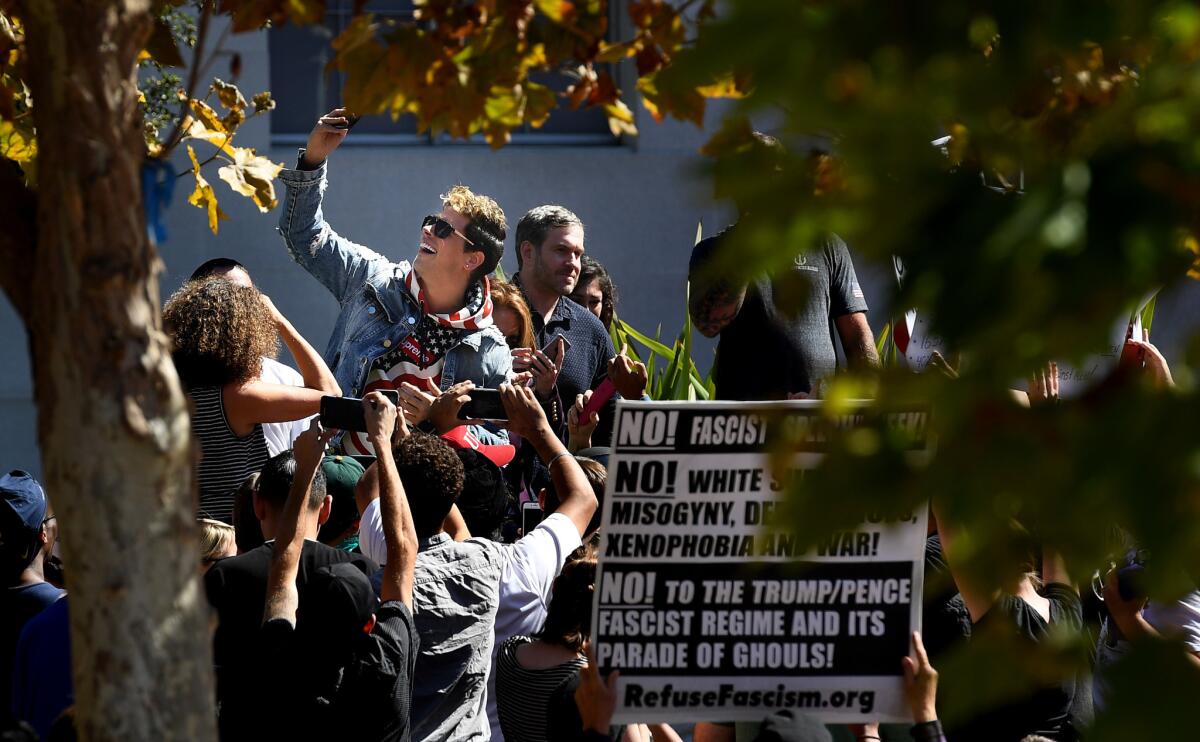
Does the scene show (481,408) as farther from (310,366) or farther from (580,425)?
(310,366)

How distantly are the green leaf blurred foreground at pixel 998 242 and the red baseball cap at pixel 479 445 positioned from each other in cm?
398

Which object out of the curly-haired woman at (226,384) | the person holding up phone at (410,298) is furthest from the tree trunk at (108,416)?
the person holding up phone at (410,298)

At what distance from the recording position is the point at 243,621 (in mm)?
3355

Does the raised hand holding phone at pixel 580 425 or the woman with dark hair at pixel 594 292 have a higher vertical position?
the woman with dark hair at pixel 594 292

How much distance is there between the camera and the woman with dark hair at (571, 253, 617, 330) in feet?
22.9

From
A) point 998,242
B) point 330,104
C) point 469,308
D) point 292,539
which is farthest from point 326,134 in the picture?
point 330,104

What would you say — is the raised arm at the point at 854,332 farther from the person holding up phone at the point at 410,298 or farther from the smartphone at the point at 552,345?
the smartphone at the point at 552,345

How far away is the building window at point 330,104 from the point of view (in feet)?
31.9

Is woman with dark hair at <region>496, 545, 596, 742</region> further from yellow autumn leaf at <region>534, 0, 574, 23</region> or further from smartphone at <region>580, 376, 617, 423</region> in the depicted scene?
smartphone at <region>580, 376, 617, 423</region>

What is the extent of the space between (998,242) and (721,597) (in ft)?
6.91

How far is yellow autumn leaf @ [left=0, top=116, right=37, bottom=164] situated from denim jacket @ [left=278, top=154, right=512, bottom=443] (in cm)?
218

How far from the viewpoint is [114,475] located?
1712mm

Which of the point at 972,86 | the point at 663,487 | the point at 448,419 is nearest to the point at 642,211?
the point at 448,419

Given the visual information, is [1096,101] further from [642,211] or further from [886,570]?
[642,211]
